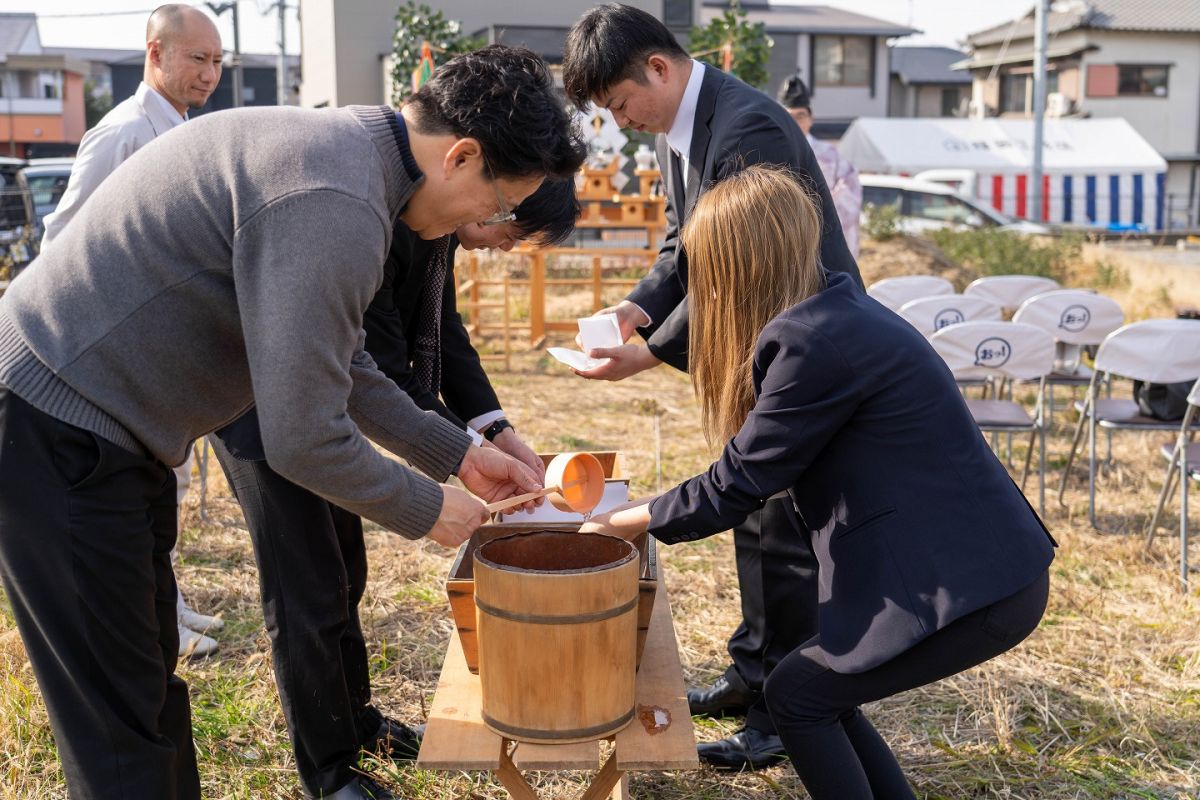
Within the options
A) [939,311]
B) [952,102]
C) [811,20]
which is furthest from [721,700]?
[952,102]

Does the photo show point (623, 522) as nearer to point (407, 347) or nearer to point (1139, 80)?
point (407, 347)

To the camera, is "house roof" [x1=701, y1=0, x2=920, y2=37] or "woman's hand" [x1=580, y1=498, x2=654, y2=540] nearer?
"woman's hand" [x1=580, y1=498, x2=654, y2=540]

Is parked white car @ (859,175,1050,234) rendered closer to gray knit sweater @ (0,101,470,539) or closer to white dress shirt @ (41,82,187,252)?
white dress shirt @ (41,82,187,252)

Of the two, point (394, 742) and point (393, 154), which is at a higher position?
point (393, 154)

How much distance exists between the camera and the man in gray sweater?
1653mm

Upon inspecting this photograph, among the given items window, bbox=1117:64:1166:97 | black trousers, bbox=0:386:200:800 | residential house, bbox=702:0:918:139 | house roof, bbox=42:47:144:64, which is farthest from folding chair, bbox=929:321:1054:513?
house roof, bbox=42:47:144:64

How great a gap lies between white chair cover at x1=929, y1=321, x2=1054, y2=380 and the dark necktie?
285cm

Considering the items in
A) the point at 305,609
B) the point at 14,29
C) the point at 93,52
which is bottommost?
the point at 305,609

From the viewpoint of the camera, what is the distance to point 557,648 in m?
1.98

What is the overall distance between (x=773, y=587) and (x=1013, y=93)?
36109 millimetres

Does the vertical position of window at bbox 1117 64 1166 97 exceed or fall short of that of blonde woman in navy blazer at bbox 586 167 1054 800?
it exceeds it

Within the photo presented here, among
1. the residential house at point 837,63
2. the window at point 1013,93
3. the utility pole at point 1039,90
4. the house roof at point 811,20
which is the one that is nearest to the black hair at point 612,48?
the utility pole at point 1039,90

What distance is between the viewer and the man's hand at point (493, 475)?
7.73 ft

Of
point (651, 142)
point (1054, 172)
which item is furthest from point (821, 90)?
point (651, 142)
